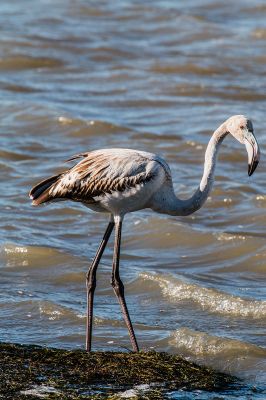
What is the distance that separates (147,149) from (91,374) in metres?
8.41

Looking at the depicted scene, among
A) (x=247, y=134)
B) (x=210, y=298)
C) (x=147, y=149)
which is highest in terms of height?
(x=247, y=134)

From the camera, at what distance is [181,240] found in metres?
13.0

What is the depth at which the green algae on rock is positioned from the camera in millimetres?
7703

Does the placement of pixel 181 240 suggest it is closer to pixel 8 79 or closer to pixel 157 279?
pixel 157 279

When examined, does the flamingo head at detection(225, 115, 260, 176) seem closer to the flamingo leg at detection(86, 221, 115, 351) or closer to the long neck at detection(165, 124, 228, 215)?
the long neck at detection(165, 124, 228, 215)

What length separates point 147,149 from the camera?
16.2 m

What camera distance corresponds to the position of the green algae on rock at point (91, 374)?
7.70m

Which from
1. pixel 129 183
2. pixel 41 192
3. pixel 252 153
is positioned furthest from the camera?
pixel 41 192

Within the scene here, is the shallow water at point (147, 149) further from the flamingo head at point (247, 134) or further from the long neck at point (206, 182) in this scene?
the flamingo head at point (247, 134)

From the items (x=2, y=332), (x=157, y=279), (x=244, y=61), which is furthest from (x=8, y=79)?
(x=2, y=332)

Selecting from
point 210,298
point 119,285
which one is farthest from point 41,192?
point 210,298

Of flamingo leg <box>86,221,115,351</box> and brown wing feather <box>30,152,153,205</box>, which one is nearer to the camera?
brown wing feather <box>30,152,153,205</box>

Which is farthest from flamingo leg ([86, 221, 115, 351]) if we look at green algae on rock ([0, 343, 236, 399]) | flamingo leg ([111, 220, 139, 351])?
green algae on rock ([0, 343, 236, 399])

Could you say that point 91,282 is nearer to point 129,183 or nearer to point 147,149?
point 129,183
